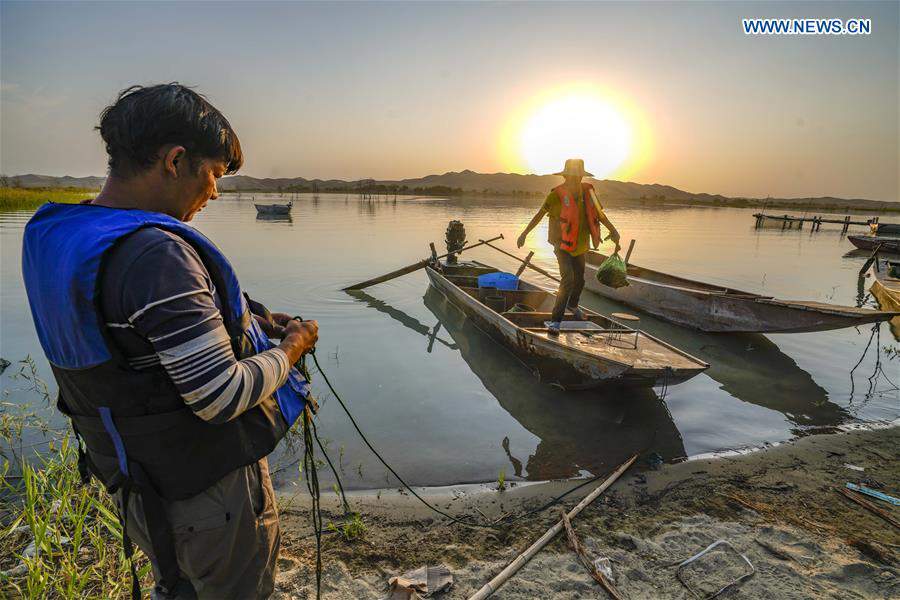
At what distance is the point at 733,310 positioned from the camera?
858 cm

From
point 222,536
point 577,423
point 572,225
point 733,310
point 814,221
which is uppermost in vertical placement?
point 814,221

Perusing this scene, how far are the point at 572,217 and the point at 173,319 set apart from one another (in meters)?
6.12

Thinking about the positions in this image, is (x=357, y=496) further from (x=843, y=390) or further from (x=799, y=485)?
(x=843, y=390)

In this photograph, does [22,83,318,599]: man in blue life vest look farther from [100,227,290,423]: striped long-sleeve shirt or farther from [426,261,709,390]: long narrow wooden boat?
[426,261,709,390]: long narrow wooden boat

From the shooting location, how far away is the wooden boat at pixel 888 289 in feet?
31.5

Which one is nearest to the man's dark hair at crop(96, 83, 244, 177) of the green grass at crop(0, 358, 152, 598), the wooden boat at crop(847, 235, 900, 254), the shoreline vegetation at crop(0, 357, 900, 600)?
the green grass at crop(0, 358, 152, 598)

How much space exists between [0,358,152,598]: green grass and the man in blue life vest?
1.43m

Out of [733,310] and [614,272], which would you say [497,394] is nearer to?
[614,272]

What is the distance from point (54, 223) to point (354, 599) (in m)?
2.60

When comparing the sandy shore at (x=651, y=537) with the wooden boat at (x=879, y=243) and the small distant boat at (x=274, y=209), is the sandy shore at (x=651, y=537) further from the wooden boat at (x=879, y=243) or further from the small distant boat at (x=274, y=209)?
the small distant boat at (x=274, y=209)

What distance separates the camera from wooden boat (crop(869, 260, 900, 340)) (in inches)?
378

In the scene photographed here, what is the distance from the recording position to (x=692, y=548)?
126 inches

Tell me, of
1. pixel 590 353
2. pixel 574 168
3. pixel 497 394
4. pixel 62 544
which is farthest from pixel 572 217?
pixel 62 544

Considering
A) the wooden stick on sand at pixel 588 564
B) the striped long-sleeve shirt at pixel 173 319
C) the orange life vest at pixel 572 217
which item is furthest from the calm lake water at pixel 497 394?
the striped long-sleeve shirt at pixel 173 319
